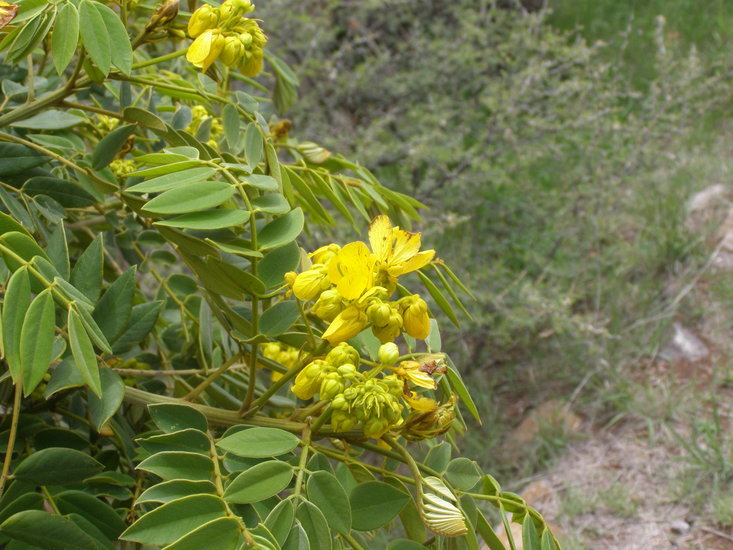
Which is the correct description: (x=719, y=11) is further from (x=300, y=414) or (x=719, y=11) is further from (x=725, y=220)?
(x=300, y=414)

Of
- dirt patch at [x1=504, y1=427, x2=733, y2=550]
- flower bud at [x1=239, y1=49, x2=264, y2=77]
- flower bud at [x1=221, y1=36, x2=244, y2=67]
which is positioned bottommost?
dirt patch at [x1=504, y1=427, x2=733, y2=550]

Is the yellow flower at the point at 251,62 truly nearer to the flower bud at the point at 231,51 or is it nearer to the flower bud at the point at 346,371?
the flower bud at the point at 231,51

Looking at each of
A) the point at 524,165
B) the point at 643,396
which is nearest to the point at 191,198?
the point at 643,396

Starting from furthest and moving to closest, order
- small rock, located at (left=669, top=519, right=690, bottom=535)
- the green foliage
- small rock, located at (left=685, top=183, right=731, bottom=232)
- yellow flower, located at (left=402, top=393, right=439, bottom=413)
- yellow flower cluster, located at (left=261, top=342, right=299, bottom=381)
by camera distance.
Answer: small rock, located at (left=685, top=183, right=731, bottom=232) < the green foliage < small rock, located at (left=669, top=519, right=690, bottom=535) < yellow flower cluster, located at (left=261, top=342, right=299, bottom=381) < yellow flower, located at (left=402, top=393, right=439, bottom=413)

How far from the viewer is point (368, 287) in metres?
0.56

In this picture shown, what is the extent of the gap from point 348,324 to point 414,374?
0.24 ft

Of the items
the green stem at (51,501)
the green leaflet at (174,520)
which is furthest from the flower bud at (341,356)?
the green stem at (51,501)

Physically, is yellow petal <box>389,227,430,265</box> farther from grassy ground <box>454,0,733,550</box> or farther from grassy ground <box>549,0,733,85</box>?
grassy ground <box>549,0,733,85</box>

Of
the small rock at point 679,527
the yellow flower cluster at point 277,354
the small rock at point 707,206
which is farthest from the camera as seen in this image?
the small rock at point 707,206

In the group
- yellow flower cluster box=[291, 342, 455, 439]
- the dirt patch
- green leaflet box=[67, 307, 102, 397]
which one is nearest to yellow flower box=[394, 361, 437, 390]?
yellow flower cluster box=[291, 342, 455, 439]

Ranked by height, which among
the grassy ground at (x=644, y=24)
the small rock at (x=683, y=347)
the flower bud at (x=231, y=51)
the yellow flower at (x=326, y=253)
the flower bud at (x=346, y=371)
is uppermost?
the flower bud at (x=231, y=51)

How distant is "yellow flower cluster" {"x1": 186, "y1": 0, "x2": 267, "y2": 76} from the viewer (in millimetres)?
666

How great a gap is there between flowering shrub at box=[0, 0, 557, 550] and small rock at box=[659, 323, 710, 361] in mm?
1934

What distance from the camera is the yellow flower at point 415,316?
58 cm
